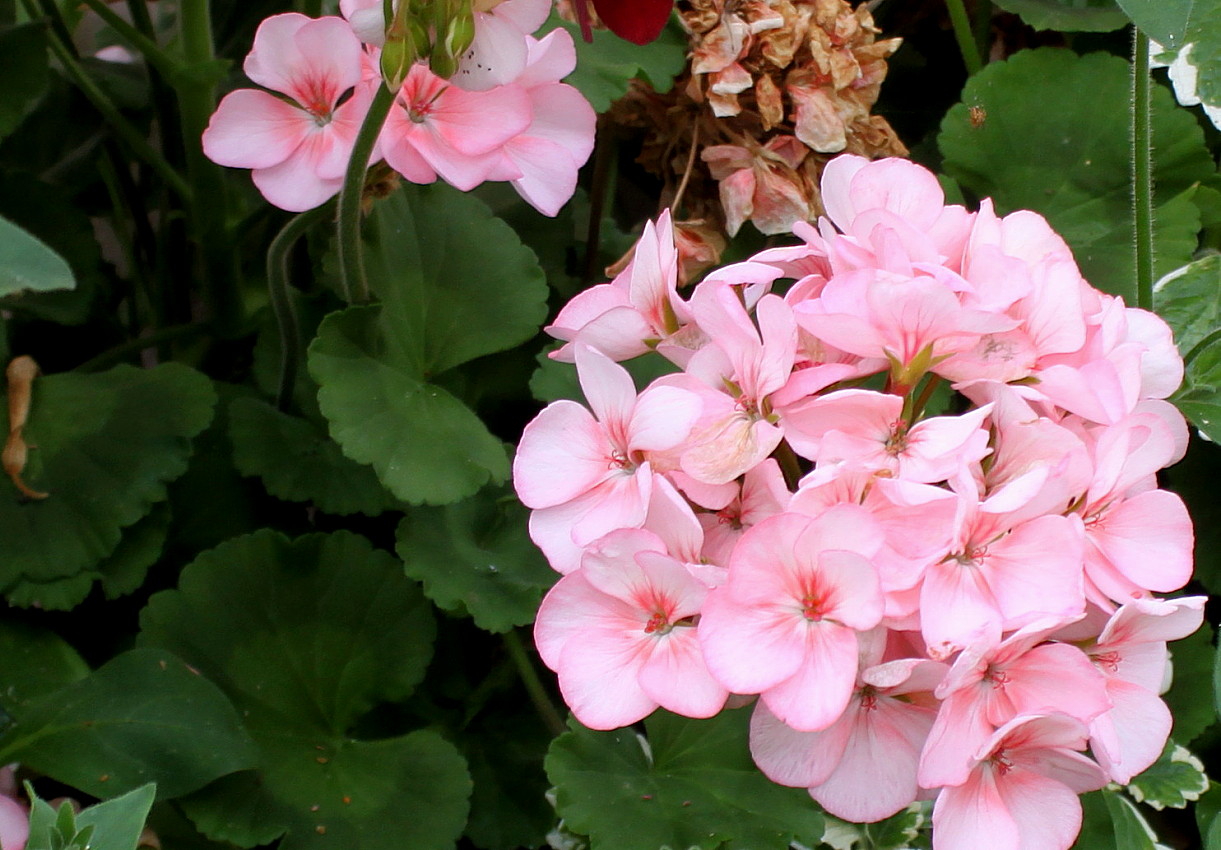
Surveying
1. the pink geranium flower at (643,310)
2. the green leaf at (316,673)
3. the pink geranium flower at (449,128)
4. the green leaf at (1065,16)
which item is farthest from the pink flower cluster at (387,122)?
the green leaf at (1065,16)

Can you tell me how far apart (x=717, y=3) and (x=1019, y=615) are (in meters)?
0.44

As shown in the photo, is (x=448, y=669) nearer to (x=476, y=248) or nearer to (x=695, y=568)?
(x=476, y=248)

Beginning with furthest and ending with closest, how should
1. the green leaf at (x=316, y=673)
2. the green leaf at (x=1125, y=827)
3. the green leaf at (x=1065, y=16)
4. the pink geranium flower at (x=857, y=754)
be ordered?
the green leaf at (x=1065, y=16)
the green leaf at (x=316, y=673)
the green leaf at (x=1125, y=827)
the pink geranium flower at (x=857, y=754)

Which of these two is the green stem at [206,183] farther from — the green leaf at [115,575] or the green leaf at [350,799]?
the green leaf at [350,799]

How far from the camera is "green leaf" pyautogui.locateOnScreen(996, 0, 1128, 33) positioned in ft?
2.31

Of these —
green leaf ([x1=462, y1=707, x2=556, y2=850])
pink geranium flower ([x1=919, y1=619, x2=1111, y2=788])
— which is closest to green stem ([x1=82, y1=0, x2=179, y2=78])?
green leaf ([x1=462, y1=707, x2=556, y2=850])

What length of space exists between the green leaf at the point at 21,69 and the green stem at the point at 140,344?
0.51 feet

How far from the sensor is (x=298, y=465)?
66 cm

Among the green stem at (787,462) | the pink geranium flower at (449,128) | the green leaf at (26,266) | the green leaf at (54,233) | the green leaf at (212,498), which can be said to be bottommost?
the green leaf at (212,498)

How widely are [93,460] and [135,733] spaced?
0.19 metres

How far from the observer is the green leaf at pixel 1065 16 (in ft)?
2.31

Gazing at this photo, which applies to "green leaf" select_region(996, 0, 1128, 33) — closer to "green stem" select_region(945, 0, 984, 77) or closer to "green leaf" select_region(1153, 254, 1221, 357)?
"green stem" select_region(945, 0, 984, 77)

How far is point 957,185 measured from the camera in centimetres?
71

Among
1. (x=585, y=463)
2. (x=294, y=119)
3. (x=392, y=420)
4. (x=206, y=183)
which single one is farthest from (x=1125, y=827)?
(x=206, y=183)
